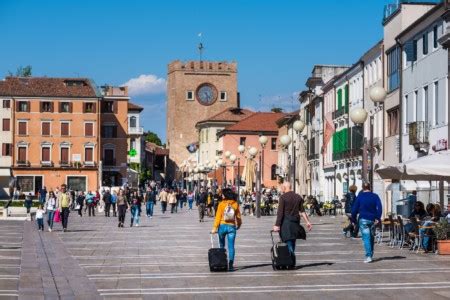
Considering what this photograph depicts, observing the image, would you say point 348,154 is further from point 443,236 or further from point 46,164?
point 46,164

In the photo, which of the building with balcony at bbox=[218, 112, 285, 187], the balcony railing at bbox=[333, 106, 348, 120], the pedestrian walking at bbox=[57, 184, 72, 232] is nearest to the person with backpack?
the balcony railing at bbox=[333, 106, 348, 120]

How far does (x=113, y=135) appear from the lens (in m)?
116

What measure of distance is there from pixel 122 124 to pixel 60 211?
78.4 meters

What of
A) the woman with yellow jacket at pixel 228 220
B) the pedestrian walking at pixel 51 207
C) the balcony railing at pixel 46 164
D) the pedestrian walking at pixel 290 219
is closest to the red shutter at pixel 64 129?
the balcony railing at pixel 46 164

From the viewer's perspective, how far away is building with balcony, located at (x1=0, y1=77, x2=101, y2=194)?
109938 mm

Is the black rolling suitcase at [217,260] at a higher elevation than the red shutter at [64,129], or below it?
below

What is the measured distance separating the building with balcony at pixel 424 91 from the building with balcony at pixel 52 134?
69.0 m

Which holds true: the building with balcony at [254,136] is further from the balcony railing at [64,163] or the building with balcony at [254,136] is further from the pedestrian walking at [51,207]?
the pedestrian walking at [51,207]

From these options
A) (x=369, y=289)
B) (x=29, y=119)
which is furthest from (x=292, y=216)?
(x=29, y=119)

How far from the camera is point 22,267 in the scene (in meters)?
20.1

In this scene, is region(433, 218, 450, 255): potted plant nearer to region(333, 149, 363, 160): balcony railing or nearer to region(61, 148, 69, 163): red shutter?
region(333, 149, 363, 160): balcony railing

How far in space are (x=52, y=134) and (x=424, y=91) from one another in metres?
75.0

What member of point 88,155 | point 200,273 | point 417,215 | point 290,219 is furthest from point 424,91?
point 88,155

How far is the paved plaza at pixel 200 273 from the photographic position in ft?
50.0
